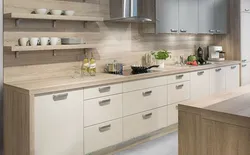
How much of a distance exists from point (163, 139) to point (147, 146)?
1.13ft

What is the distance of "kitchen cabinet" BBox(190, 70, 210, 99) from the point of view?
4629 millimetres

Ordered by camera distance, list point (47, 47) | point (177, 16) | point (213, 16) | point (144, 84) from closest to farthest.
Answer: point (47, 47) < point (144, 84) < point (177, 16) < point (213, 16)

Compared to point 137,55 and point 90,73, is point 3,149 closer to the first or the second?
point 90,73

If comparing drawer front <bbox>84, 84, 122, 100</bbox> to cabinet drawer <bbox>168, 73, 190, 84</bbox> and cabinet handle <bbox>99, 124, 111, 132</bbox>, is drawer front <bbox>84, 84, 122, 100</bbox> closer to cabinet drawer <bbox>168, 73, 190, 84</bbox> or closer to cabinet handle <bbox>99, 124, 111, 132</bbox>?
cabinet handle <bbox>99, 124, 111, 132</bbox>

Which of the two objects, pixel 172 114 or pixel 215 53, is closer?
pixel 172 114

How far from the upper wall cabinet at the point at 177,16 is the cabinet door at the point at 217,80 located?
75 centimetres

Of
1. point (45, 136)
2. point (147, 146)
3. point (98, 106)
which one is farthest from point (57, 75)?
point (147, 146)

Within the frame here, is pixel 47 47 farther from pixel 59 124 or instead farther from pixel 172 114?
pixel 172 114

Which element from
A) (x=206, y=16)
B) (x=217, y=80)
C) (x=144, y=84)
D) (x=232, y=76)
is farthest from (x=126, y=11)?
(x=232, y=76)

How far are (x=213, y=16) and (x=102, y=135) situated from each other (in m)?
3.22

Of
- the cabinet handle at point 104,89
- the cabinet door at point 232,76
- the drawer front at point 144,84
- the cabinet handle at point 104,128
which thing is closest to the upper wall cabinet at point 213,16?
the cabinet door at point 232,76

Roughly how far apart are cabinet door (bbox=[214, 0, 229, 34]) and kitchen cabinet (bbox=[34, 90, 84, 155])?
3.35m

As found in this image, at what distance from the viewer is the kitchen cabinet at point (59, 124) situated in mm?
2814

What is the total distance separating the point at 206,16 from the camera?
17.2ft
